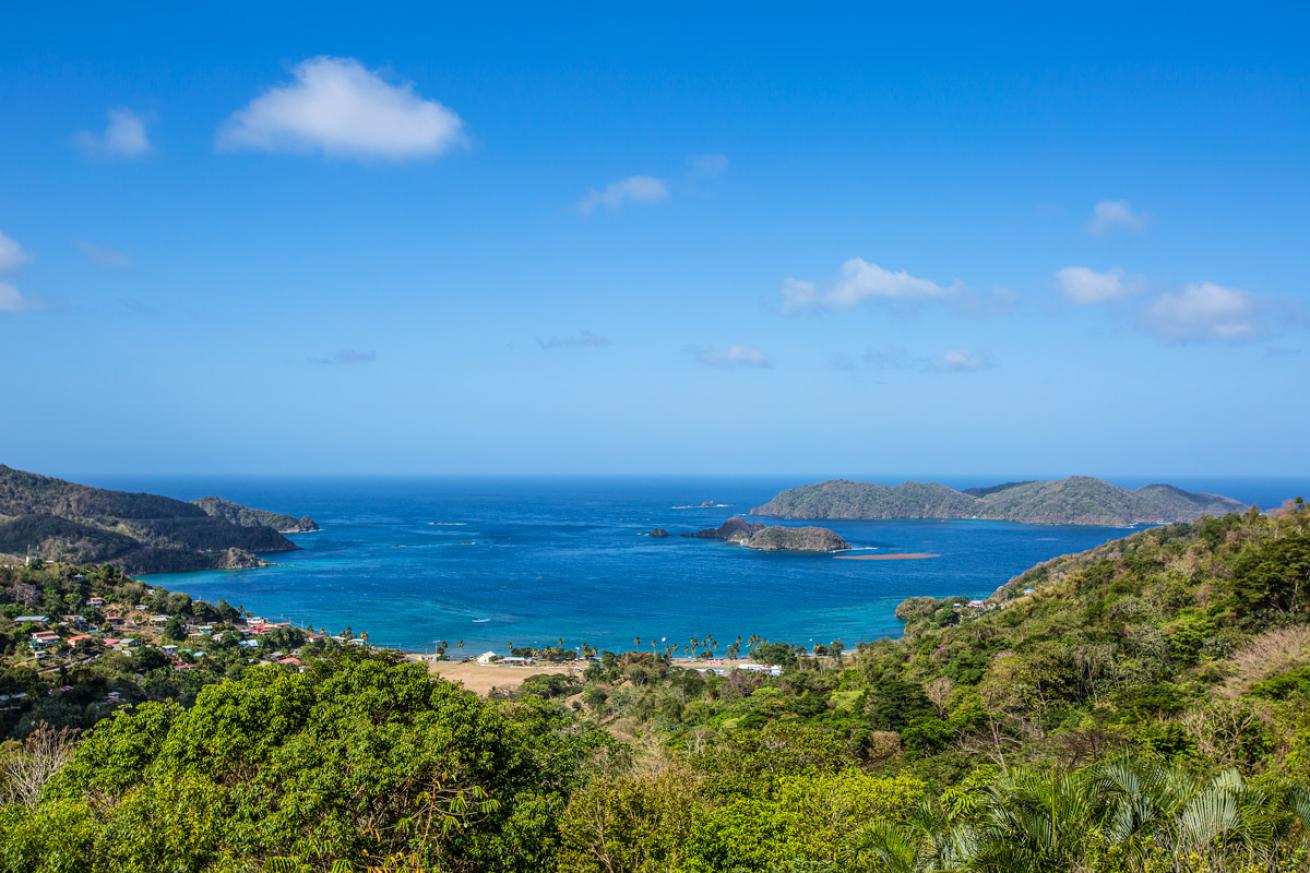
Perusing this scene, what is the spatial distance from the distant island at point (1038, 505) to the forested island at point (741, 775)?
525 feet

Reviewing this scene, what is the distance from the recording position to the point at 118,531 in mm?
112188

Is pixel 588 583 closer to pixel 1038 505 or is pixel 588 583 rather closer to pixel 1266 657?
pixel 1266 657

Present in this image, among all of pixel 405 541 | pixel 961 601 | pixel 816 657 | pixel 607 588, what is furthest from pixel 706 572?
pixel 405 541

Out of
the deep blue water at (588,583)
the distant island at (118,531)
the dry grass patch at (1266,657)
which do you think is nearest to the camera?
the dry grass patch at (1266,657)

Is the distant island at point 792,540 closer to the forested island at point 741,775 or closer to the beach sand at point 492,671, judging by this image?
the beach sand at point 492,671

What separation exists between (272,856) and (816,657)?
49.0 m

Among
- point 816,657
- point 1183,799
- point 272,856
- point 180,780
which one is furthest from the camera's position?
point 816,657

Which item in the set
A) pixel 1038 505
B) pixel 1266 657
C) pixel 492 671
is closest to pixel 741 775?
pixel 1266 657

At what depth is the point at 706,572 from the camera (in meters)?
100

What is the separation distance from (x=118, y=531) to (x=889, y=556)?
369 ft

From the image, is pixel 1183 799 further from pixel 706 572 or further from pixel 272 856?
pixel 706 572

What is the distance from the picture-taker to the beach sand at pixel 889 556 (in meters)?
115

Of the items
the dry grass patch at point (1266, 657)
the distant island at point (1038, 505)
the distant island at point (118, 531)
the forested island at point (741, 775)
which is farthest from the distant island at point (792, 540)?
the dry grass patch at point (1266, 657)

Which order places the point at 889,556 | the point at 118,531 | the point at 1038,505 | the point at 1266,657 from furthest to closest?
the point at 1038,505 < the point at 889,556 < the point at 118,531 < the point at 1266,657
